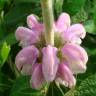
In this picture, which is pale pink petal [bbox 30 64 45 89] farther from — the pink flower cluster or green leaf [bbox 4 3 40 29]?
green leaf [bbox 4 3 40 29]

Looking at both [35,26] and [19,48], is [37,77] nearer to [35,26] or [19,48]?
[35,26]

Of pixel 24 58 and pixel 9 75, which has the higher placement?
pixel 24 58

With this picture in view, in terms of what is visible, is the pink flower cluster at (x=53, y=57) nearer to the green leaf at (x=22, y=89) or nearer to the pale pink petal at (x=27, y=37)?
the pale pink petal at (x=27, y=37)

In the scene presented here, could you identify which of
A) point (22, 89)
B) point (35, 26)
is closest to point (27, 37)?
point (35, 26)

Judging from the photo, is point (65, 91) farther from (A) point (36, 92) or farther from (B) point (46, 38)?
(B) point (46, 38)

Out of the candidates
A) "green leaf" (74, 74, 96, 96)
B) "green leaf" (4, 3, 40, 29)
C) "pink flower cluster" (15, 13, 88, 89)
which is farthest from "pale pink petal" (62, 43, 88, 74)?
"green leaf" (4, 3, 40, 29)

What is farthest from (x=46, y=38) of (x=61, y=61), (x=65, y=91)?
(x=65, y=91)
